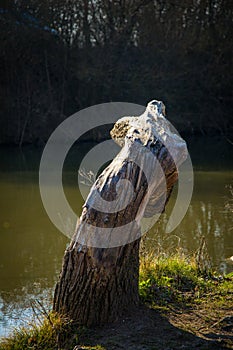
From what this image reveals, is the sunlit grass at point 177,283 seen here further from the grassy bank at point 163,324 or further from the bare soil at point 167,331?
the bare soil at point 167,331

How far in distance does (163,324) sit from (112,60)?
1925cm

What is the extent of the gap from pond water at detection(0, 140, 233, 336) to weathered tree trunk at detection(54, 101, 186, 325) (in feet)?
1.49

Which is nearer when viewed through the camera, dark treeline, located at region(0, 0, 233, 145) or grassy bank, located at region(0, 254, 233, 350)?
grassy bank, located at region(0, 254, 233, 350)

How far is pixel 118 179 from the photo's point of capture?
12.6 feet

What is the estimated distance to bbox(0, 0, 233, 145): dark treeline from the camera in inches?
830

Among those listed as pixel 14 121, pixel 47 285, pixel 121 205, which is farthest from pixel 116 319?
pixel 14 121

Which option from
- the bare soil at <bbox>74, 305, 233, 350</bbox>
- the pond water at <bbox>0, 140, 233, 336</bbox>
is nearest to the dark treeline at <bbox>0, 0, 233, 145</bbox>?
the pond water at <bbox>0, 140, 233, 336</bbox>

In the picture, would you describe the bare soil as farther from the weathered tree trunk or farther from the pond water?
the pond water

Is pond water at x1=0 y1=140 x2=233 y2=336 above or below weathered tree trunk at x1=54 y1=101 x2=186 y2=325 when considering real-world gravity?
below

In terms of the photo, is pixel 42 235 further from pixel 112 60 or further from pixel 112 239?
pixel 112 60

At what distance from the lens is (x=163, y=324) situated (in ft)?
12.4

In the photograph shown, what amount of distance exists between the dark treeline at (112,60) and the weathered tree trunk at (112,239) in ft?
57.4

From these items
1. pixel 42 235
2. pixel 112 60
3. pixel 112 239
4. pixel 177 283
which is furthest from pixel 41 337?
pixel 112 60

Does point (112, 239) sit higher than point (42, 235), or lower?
higher
